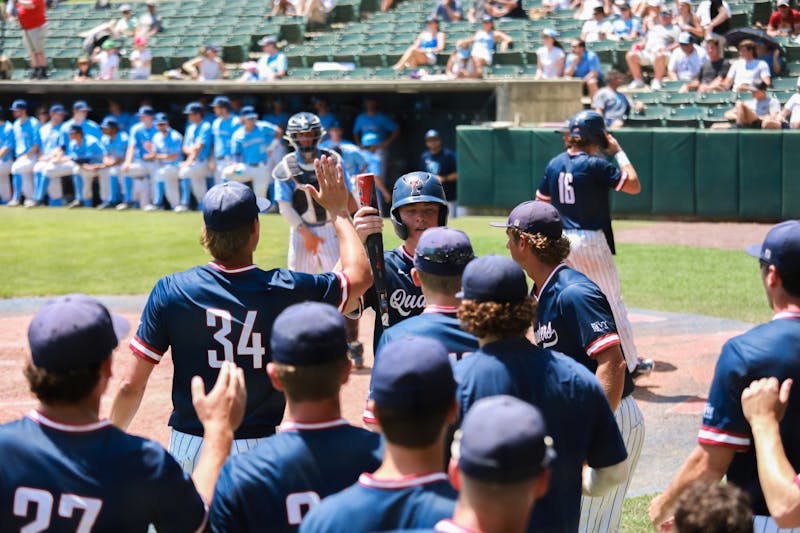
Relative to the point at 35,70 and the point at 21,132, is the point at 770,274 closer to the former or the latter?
the point at 21,132

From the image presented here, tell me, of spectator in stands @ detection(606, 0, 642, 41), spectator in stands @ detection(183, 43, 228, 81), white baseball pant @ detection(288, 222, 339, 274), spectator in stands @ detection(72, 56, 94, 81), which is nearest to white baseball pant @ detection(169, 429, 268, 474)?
white baseball pant @ detection(288, 222, 339, 274)

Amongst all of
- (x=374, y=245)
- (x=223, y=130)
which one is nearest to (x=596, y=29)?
(x=223, y=130)

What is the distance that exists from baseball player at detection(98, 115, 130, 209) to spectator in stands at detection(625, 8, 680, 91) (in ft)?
33.2

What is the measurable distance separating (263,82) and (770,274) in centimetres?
1823

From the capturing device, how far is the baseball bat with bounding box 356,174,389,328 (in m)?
5.37

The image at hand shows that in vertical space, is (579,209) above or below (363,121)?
above

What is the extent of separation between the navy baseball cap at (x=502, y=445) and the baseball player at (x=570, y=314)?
240cm

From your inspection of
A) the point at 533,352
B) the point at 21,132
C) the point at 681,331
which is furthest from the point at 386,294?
the point at 21,132

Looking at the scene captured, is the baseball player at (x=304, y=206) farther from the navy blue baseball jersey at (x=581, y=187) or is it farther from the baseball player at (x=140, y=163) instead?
the baseball player at (x=140, y=163)

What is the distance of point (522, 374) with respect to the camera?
3.56 m

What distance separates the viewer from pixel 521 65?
70.4 ft

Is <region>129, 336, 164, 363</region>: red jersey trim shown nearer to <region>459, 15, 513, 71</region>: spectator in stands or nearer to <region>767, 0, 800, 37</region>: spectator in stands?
<region>459, 15, 513, 71</region>: spectator in stands

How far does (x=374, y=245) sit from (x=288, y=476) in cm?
245

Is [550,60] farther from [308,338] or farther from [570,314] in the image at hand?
[308,338]
